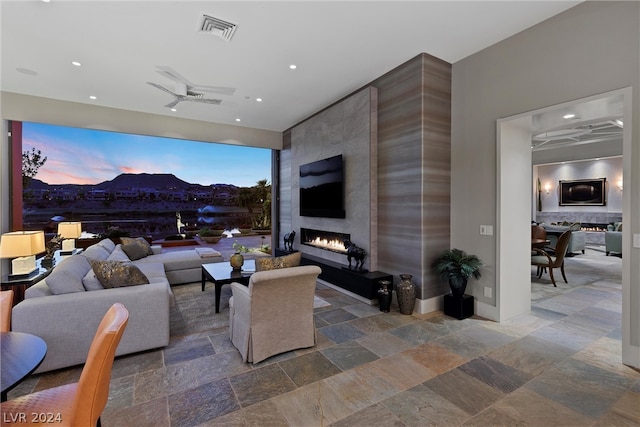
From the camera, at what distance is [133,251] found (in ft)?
16.5

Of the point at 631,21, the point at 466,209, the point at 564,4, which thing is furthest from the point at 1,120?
the point at 631,21

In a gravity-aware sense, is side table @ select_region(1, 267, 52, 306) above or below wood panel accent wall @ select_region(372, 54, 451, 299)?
below

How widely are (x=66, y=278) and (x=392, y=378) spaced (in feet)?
10.0

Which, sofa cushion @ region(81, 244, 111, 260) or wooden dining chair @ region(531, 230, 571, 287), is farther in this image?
wooden dining chair @ region(531, 230, 571, 287)

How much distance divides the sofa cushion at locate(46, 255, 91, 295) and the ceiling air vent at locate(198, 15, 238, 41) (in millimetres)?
2824

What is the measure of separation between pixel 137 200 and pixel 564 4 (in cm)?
1104

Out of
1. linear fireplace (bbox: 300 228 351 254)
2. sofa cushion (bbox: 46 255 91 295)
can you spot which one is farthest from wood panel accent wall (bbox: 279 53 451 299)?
sofa cushion (bbox: 46 255 91 295)

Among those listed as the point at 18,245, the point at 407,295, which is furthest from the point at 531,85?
the point at 18,245

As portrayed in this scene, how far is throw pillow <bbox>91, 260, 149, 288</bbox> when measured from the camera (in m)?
2.83

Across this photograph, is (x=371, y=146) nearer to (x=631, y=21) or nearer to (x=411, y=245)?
(x=411, y=245)

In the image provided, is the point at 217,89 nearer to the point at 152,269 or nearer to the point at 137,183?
the point at 152,269

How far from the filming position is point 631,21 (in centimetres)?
250

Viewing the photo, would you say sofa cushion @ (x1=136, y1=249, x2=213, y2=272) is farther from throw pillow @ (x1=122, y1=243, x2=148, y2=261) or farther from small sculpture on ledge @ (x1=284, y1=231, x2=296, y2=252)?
small sculpture on ledge @ (x1=284, y1=231, x2=296, y2=252)

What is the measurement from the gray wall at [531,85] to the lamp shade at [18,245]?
5.08 meters
